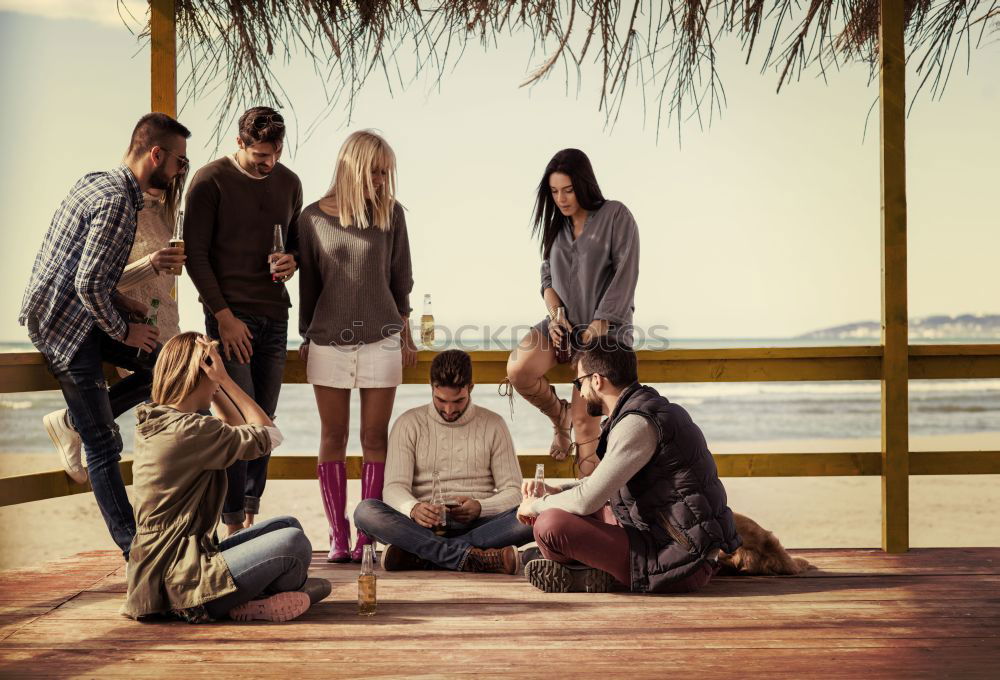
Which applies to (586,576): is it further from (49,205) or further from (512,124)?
(512,124)

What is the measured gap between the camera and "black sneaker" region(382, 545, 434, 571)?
12.9 ft

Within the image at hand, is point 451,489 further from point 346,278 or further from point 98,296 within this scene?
point 98,296

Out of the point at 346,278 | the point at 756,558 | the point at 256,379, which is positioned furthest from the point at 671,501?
the point at 256,379

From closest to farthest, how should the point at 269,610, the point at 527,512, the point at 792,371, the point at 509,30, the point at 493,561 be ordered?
1. the point at 269,610
2. the point at 527,512
3. the point at 493,561
4. the point at 792,371
5. the point at 509,30

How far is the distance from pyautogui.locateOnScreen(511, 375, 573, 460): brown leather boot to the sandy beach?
879 centimetres

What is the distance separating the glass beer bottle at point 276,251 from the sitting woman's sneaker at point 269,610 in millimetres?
1387

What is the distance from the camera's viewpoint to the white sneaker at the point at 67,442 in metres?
3.97

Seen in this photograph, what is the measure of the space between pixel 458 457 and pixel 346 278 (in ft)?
2.86

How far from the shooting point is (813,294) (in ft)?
74.9

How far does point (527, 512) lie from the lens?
11.4 feet

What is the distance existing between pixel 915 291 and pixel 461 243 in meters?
11.1

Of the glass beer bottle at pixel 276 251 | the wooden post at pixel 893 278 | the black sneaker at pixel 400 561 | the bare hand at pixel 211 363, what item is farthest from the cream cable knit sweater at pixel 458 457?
the wooden post at pixel 893 278

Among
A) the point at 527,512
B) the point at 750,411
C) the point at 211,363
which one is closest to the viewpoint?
the point at 211,363

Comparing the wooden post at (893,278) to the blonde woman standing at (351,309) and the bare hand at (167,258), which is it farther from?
the bare hand at (167,258)
